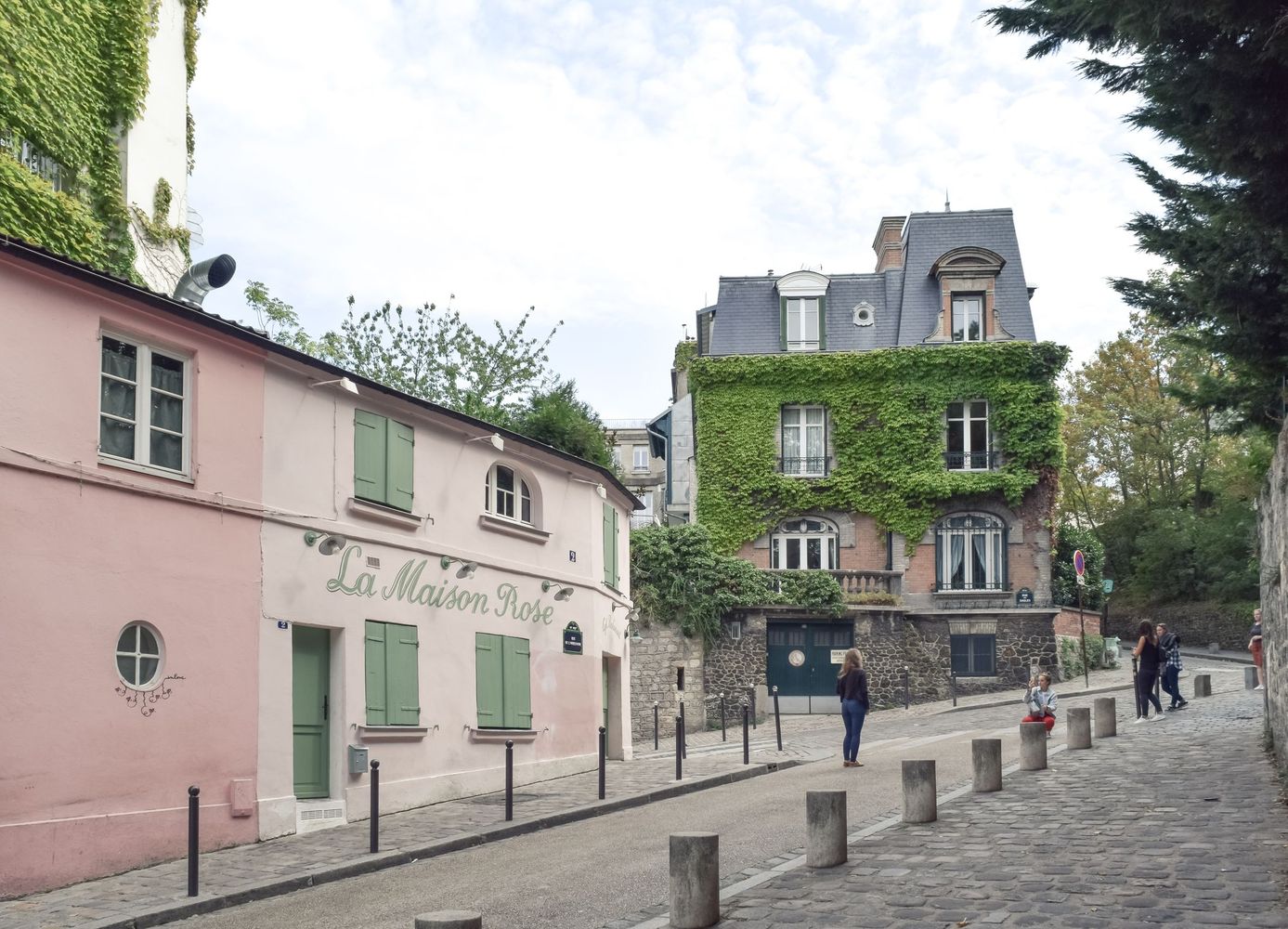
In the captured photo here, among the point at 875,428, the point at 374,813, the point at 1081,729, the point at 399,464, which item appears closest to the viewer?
the point at 374,813

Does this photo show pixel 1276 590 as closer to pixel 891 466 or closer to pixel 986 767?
pixel 986 767

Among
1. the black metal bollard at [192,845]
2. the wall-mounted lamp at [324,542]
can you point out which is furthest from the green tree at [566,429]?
the black metal bollard at [192,845]

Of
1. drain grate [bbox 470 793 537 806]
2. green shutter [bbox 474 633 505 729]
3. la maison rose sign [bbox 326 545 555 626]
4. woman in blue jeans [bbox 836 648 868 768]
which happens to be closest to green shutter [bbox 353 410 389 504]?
la maison rose sign [bbox 326 545 555 626]

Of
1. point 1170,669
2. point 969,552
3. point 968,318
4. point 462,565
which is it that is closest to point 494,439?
point 462,565

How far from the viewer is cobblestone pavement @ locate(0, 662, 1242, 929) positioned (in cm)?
1029

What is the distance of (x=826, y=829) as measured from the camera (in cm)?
1030

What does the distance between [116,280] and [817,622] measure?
979 inches

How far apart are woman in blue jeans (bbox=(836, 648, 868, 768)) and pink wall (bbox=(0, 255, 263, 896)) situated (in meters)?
8.31

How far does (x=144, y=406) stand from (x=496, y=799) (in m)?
7.08

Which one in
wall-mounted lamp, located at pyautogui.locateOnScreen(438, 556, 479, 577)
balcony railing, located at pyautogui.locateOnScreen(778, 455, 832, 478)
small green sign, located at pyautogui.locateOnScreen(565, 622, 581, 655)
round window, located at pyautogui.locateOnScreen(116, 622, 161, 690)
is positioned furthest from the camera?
balcony railing, located at pyautogui.locateOnScreen(778, 455, 832, 478)

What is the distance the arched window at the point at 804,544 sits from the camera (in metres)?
37.0

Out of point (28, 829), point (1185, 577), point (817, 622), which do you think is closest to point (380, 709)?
point (28, 829)

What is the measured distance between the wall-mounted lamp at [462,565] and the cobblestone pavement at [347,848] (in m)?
2.93

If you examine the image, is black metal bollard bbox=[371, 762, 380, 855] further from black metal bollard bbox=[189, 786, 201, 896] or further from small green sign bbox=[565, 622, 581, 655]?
small green sign bbox=[565, 622, 581, 655]
